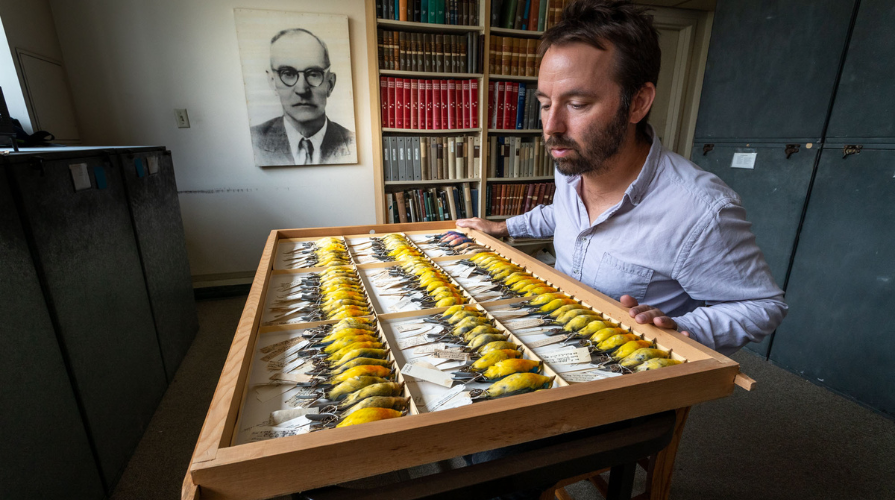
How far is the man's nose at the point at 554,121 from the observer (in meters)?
1.09

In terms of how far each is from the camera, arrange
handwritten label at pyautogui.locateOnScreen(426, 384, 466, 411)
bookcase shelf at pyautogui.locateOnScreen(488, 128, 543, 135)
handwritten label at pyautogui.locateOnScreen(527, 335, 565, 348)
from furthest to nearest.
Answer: bookcase shelf at pyautogui.locateOnScreen(488, 128, 543, 135), handwritten label at pyautogui.locateOnScreen(527, 335, 565, 348), handwritten label at pyautogui.locateOnScreen(426, 384, 466, 411)

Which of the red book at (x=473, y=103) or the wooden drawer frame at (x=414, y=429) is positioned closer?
the wooden drawer frame at (x=414, y=429)

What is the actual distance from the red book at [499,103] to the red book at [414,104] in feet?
2.01

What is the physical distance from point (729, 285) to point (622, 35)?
2.33 ft

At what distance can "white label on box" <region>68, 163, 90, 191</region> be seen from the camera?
1.39m

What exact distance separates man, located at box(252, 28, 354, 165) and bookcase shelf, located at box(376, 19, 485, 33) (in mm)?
511

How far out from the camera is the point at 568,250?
1.42m

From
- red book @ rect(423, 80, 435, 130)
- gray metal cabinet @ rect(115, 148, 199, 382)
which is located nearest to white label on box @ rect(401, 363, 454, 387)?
gray metal cabinet @ rect(115, 148, 199, 382)

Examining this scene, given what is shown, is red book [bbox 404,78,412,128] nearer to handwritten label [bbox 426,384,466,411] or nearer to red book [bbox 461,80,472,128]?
red book [bbox 461,80,472,128]

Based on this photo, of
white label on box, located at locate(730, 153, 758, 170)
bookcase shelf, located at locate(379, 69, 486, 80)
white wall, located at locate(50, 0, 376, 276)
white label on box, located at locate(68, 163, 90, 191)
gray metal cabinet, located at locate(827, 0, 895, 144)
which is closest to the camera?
white label on box, located at locate(68, 163, 90, 191)

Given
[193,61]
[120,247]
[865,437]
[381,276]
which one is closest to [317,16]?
[193,61]

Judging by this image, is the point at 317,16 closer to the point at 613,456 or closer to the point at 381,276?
the point at 381,276

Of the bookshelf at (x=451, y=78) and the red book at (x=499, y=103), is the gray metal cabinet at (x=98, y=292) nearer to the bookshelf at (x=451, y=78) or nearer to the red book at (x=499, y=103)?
the bookshelf at (x=451, y=78)

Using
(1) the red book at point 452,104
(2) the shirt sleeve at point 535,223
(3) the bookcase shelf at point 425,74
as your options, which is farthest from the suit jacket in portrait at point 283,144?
(2) the shirt sleeve at point 535,223
